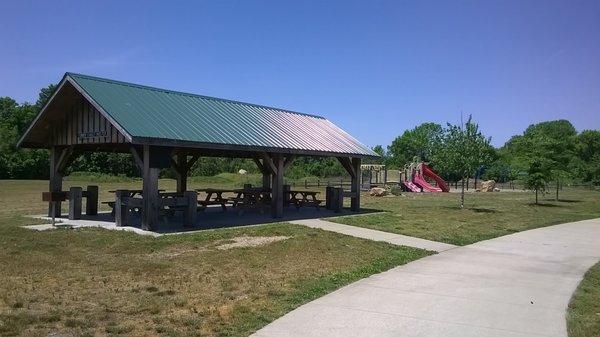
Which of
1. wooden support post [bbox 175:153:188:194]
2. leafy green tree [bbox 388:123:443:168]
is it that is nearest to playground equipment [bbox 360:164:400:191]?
wooden support post [bbox 175:153:188:194]

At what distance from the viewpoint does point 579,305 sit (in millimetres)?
6926

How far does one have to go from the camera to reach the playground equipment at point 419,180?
141 ft

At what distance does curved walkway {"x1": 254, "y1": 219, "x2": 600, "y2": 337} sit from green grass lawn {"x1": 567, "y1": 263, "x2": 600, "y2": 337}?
4.4 inches

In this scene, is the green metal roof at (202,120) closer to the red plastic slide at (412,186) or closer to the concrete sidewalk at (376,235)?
the concrete sidewalk at (376,235)

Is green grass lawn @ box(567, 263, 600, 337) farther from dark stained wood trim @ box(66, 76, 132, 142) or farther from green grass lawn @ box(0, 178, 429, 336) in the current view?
dark stained wood trim @ box(66, 76, 132, 142)

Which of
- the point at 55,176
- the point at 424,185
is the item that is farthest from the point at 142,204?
the point at 424,185

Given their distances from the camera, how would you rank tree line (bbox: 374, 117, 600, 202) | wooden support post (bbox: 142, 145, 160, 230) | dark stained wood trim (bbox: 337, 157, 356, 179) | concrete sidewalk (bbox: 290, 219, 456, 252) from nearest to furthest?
concrete sidewalk (bbox: 290, 219, 456, 252) < wooden support post (bbox: 142, 145, 160, 230) < dark stained wood trim (bbox: 337, 157, 356, 179) < tree line (bbox: 374, 117, 600, 202)

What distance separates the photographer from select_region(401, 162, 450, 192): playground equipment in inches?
1695

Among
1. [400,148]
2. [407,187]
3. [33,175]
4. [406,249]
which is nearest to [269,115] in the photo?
[406,249]

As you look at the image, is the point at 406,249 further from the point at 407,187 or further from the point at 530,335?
the point at 407,187

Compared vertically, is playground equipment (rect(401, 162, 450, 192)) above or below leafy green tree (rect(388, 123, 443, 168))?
below

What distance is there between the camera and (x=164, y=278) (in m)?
8.10

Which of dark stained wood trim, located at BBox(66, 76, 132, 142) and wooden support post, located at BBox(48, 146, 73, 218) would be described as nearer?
dark stained wood trim, located at BBox(66, 76, 132, 142)

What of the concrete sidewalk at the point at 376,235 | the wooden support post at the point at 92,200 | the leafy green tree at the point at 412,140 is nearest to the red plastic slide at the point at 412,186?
the concrete sidewalk at the point at 376,235
